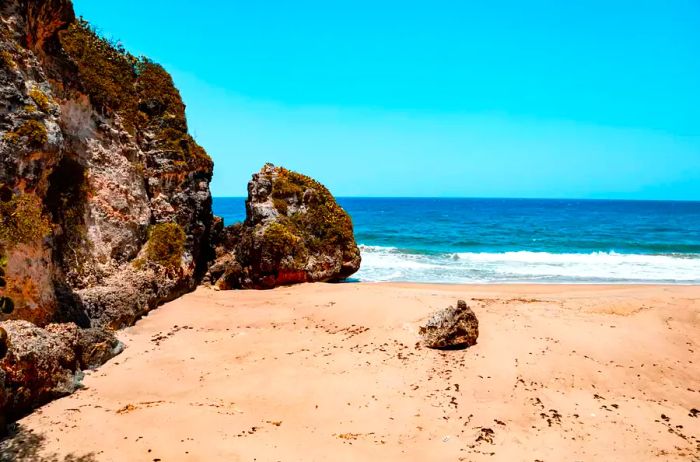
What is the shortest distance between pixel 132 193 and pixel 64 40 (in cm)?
431

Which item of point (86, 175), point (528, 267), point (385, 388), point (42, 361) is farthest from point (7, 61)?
point (528, 267)

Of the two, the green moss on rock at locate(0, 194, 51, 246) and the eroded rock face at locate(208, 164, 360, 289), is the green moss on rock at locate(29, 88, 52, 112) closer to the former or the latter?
the green moss on rock at locate(0, 194, 51, 246)

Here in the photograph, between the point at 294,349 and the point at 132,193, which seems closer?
the point at 294,349

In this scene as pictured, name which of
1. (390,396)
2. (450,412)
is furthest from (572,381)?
(390,396)

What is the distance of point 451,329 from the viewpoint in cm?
967

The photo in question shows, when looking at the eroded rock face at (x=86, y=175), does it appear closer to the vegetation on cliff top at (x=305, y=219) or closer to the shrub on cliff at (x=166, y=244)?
the shrub on cliff at (x=166, y=244)

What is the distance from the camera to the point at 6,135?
Result: 7734 millimetres

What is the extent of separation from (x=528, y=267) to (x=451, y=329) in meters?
17.1

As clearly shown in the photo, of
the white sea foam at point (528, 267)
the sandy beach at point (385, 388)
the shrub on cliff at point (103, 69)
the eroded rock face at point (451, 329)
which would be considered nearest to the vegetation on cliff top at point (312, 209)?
the white sea foam at point (528, 267)

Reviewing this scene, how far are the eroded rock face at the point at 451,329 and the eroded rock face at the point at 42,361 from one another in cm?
646

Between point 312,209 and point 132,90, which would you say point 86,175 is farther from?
point 312,209

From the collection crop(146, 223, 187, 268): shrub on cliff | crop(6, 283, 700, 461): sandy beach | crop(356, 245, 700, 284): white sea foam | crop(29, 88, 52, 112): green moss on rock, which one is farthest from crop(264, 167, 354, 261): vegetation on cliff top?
crop(29, 88, 52, 112): green moss on rock

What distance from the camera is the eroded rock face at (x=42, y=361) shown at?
6602 mm

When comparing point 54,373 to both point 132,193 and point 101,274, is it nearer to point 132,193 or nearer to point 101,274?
point 101,274
